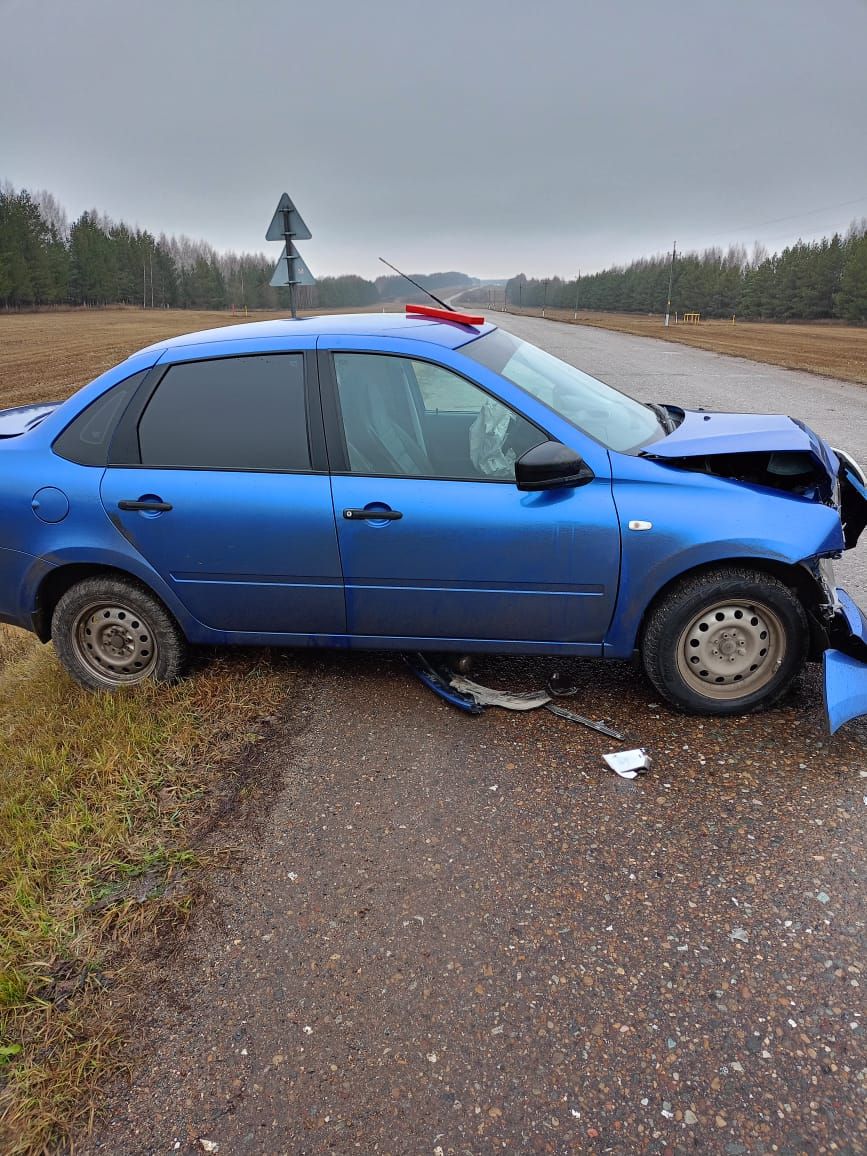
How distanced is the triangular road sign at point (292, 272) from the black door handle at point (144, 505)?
7690 mm

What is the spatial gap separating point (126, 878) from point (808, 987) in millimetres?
2284

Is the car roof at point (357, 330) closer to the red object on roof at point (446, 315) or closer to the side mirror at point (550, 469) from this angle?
the red object on roof at point (446, 315)

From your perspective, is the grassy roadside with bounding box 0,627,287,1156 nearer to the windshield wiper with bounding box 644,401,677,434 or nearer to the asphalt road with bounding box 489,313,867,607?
the windshield wiper with bounding box 644,401,677,434

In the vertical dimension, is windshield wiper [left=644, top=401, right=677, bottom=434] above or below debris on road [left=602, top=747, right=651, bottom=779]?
above

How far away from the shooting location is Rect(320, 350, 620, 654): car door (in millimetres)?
3449

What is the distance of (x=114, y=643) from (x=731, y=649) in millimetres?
3068

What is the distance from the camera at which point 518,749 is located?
11.4 ft

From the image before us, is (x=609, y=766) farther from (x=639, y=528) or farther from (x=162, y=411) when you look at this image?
(x=162, y=411)

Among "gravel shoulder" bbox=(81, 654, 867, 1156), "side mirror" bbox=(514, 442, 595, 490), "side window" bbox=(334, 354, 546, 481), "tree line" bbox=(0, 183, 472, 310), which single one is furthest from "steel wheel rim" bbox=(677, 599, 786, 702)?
"tree line" bbox=(0, 183, 472, 310)

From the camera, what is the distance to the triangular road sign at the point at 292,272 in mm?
10625

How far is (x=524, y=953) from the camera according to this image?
8.00ft

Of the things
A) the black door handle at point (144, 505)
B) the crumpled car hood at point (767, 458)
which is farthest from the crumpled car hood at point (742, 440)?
the black door handle at point (144, 505)

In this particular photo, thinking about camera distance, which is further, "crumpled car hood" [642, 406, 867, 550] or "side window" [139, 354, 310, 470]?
"side window" [139, 354, 310, 470]

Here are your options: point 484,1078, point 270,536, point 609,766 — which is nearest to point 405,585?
point 270,536
